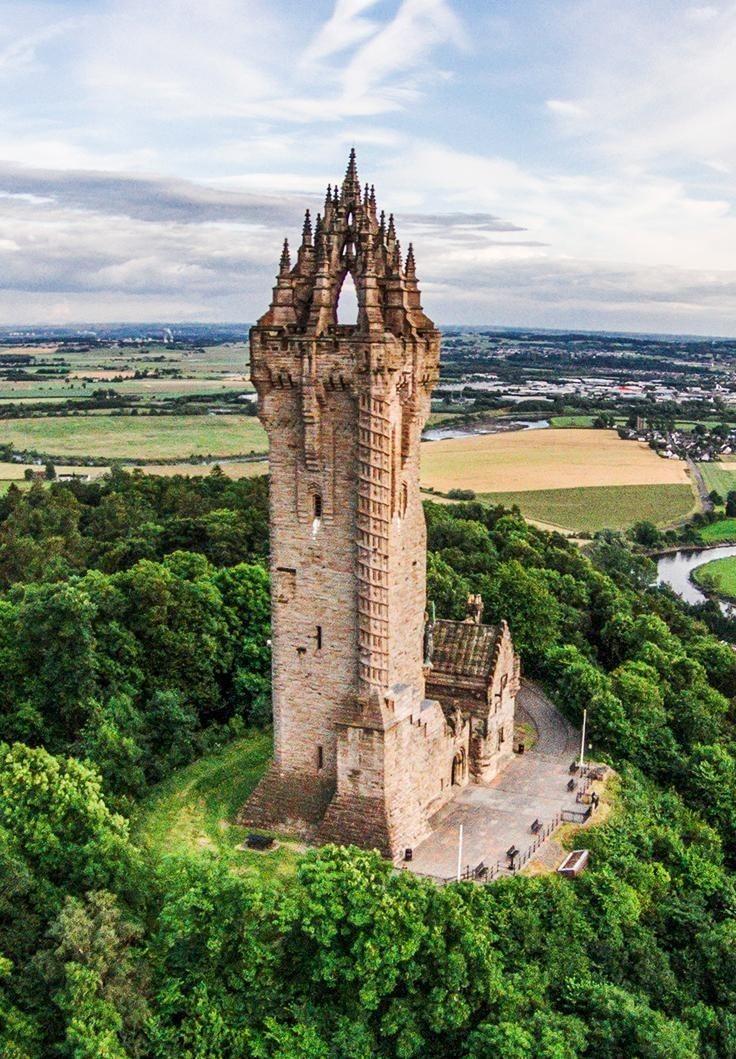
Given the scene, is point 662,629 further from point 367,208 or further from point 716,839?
point 367,208

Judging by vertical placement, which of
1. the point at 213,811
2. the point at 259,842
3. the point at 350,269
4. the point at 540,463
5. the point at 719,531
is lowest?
the point at 719,531

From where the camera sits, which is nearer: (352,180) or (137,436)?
(352,180)

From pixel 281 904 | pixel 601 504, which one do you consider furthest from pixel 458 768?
pixel 601 504

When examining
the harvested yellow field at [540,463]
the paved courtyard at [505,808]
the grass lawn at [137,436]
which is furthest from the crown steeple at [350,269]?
the grass lawn at [137,436]

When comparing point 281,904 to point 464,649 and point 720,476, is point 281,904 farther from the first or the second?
point 720,476

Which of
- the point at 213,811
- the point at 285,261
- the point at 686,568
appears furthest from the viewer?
the point at 686,568

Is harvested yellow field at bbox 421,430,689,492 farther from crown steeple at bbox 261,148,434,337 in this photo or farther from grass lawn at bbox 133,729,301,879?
crown steeple at bbox 261,148,434,337

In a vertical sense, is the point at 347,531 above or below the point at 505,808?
above

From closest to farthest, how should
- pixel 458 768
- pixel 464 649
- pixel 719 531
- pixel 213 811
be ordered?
pixel 213 811 < pixel 458 768 < pixel 464 649 < pixel 719 531
